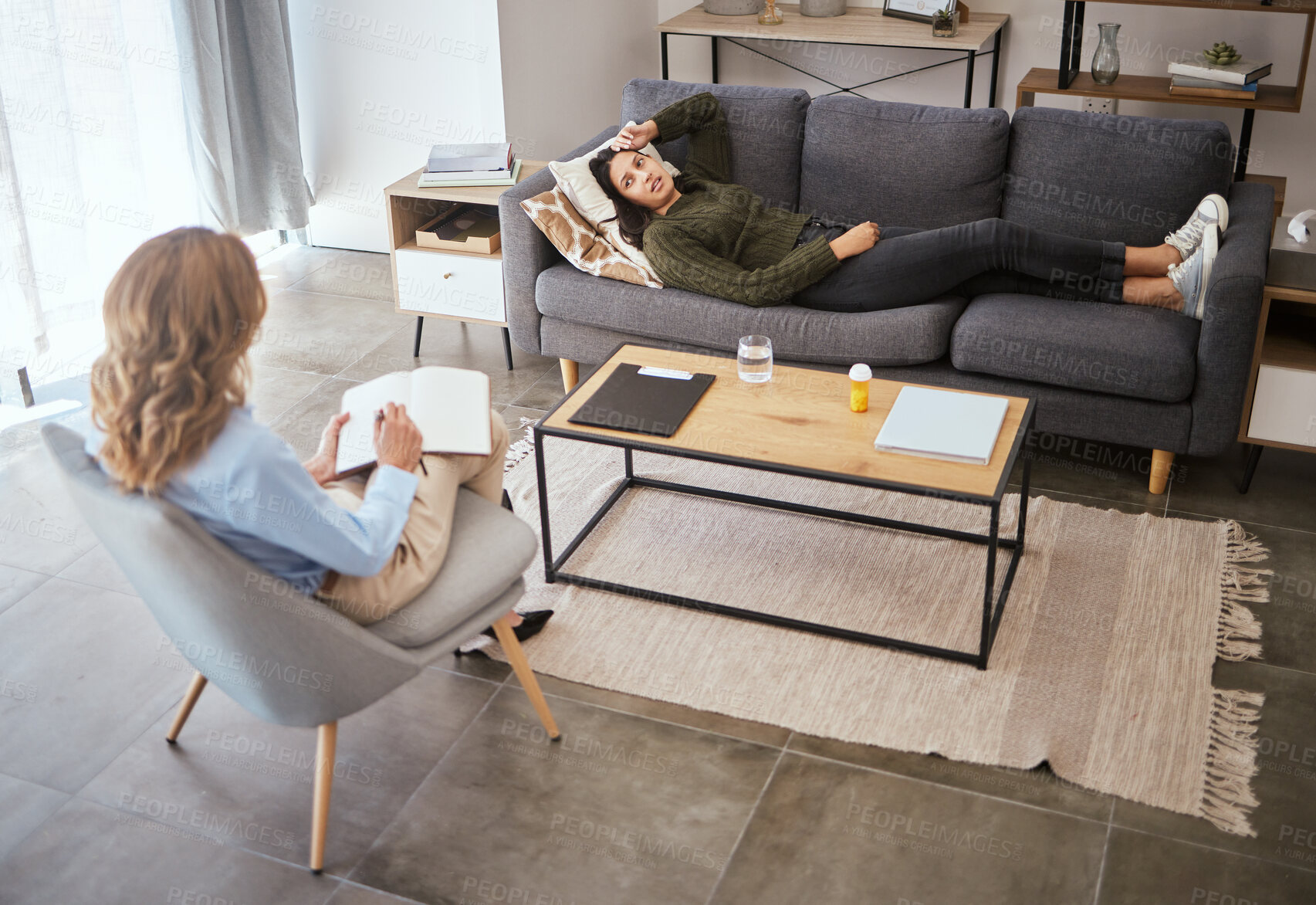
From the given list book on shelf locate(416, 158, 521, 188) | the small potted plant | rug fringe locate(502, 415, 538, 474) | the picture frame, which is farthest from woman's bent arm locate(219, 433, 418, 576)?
the picture frame

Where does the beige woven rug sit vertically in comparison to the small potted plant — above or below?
below

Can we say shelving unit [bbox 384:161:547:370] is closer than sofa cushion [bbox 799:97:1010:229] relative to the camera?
No

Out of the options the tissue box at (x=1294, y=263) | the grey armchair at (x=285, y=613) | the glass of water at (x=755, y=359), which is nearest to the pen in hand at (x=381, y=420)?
the grey armchair at (x=285, y=613)

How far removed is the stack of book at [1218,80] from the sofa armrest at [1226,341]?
3.97 feet

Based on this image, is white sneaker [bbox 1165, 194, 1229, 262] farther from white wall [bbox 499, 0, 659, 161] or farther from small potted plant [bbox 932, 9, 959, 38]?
white wall [bbox 499, 0, 659, 161]

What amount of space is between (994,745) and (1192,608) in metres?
0.66

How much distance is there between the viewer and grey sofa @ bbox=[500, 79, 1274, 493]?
2787mm

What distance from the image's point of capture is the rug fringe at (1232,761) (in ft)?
6.51

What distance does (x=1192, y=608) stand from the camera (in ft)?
8.17

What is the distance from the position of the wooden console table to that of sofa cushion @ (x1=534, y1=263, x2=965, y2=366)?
156 centimetres

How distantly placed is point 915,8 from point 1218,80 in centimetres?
112

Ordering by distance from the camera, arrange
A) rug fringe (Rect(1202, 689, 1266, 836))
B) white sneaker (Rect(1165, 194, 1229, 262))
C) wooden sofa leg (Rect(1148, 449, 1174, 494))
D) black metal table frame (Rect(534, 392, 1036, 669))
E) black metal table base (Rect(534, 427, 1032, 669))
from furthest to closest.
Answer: white sneaker (Rect(1165, 194, 1229, 262)) < wooden sofa leg (Rect(1148, 449, 1174, 494)) < black metal table base (Rect(534, 427, 1032, 669)) < black metal table frame (Rect(534, 392, 1036, 669)) < rug fringe (Rect(1202, 689, 1266, 836))

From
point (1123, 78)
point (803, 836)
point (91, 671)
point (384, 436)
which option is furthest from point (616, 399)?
point (1123, 78)

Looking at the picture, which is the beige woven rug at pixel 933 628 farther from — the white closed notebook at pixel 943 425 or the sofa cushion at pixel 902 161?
the sofa cushion at pixel 902 161
